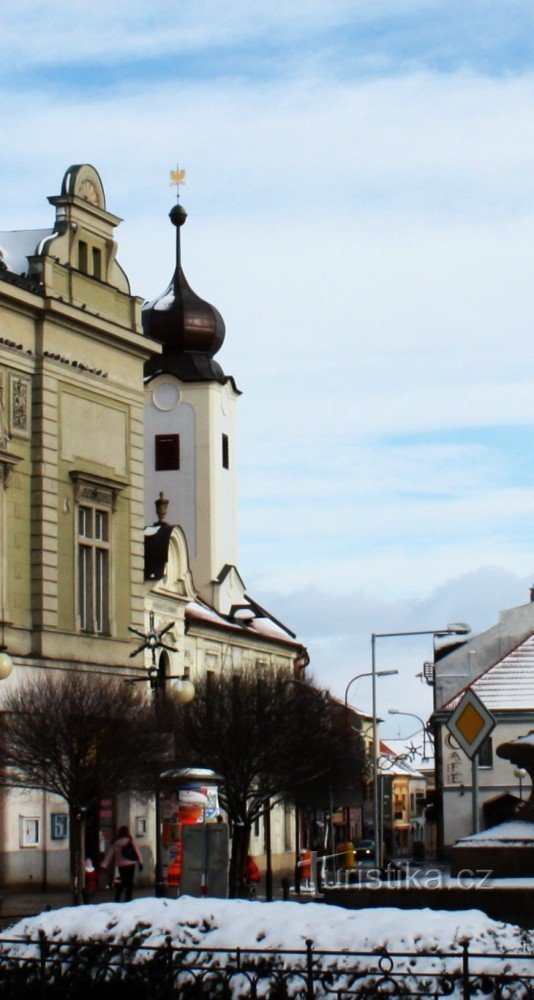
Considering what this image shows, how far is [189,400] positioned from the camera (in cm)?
8162

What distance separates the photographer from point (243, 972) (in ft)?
41.1

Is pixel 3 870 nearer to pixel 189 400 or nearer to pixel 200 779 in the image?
pixel 200 779

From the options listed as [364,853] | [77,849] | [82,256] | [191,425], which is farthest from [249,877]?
[364,853]

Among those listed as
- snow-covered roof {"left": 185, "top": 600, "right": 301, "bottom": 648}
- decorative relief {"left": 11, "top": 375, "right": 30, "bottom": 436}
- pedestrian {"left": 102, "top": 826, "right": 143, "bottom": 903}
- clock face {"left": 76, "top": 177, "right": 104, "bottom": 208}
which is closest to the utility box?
pedestrian {"left": 102, "top": 826, "right": 143, "bottom": 903}

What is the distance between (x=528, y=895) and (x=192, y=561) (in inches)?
2493

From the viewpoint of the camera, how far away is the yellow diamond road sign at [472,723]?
2033 cm

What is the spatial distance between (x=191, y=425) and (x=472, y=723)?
61570 millimetres

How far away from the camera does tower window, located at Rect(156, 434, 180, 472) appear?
8175 centimetres

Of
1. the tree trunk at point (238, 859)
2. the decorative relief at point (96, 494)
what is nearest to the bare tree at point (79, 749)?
the tree trunk at point (238, 859)

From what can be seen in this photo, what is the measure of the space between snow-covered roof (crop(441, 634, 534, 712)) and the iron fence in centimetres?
6536

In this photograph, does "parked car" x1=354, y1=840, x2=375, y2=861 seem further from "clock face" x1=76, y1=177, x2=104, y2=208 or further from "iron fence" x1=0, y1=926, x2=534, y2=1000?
"iron fence" x1=0, y1=926, x2=534, y2=1000

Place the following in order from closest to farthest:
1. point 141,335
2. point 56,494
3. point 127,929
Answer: point 127,929 → point 56,494 → point 141,335

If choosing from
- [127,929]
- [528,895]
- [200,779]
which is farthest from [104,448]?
[127,929]

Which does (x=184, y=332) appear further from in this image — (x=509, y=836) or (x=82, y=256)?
Answer: (x=509, y=836)
